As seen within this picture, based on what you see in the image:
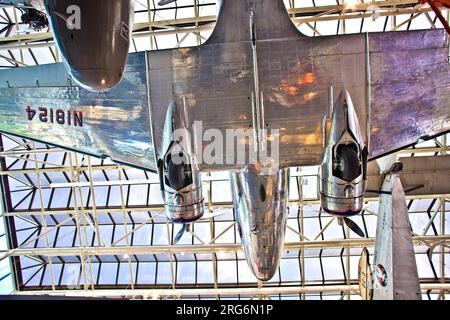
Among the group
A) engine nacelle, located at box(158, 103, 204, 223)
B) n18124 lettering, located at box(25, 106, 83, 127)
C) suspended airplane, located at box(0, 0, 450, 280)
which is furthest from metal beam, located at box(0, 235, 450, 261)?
n18124 lettering, located at box(25, 106, 83, 127)

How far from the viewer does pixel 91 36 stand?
3.79 m

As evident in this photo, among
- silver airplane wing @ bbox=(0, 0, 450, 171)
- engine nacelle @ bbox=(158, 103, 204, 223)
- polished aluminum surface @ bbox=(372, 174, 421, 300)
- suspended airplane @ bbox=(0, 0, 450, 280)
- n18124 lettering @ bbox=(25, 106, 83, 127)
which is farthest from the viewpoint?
n18124 lettering @ bbox=(25, 106, 83, 127)

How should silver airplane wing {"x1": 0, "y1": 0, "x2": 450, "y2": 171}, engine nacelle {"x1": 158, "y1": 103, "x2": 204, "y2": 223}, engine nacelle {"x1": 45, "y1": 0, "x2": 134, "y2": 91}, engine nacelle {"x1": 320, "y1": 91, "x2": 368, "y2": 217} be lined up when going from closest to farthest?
1. engine nacelle {"x1": 45, "y1": 0, "x2": 134, "y2": 91}
2. engine nacelle {"x1": 320, "y1": 91, "x2": 368, "y2": 217}
3. engine nacelle {"x1": 158, "y1": 103, "x2": 204, "y2": 223}
4. silver airplane wing {"x1": 0, "y1": 0, "x2": 450, "y2": 171}

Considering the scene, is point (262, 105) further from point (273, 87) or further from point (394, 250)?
point (394, 250)

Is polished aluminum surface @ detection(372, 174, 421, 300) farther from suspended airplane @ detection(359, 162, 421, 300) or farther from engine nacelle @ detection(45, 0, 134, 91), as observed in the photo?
engine nacelle @ detection(45, 0, 134, 91)

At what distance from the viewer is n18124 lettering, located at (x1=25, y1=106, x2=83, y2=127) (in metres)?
7.11

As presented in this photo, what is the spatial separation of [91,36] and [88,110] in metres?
3.52

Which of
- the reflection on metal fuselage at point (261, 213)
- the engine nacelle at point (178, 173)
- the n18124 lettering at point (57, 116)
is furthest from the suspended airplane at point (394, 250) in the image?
the n18124 lettering at point (57, 116)

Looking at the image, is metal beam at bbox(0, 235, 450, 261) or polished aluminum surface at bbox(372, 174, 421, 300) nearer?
polished aluminum surface at bbox(372, 174, 421, 300)

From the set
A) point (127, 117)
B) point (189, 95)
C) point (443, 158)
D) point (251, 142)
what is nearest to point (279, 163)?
point (251, 142)

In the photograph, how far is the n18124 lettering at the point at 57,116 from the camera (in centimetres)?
711

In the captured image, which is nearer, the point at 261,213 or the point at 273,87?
the point at 273,87

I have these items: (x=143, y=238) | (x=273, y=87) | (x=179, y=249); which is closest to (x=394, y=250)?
(x=273, y=87)

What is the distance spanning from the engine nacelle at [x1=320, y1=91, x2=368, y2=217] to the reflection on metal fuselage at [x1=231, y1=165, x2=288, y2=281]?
1143 mm
